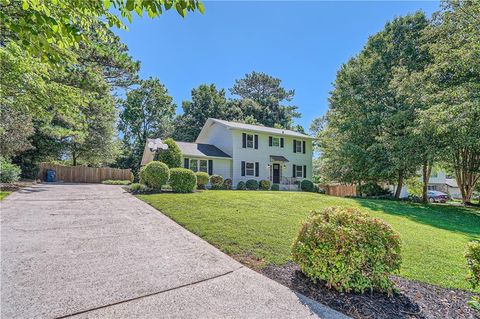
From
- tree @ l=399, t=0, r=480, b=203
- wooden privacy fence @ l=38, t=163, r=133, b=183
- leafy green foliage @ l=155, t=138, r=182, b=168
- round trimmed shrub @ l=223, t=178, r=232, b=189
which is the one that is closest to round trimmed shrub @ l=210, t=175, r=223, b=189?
round trimmed shrub @ l=223, t=178, r=232, b=189

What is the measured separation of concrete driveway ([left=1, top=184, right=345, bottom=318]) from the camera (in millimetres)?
3066

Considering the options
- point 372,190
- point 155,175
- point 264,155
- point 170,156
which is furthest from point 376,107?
point 155,175

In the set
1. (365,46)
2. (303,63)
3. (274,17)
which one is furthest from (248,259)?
(365,46)

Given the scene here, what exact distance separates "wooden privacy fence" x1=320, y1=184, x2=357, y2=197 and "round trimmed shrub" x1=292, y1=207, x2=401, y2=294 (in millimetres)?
19075

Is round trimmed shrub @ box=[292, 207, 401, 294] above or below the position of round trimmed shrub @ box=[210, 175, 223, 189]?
below

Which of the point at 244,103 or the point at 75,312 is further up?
the point at 244,103

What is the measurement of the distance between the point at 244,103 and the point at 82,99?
111 feet

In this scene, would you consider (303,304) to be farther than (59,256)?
No

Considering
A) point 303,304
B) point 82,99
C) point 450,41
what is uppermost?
point 450,41

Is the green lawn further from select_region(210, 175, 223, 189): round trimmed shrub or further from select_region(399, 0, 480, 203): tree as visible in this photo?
select_region(210, 175, 223, 189): round trimmed shrub

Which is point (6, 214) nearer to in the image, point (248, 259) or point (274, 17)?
point (248, 259)

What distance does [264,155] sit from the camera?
2383cm

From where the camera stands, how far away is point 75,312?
9.61 feet

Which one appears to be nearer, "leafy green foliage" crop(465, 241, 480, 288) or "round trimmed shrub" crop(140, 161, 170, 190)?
"leafy green foliage" crop(465, 241, 480, 288)
